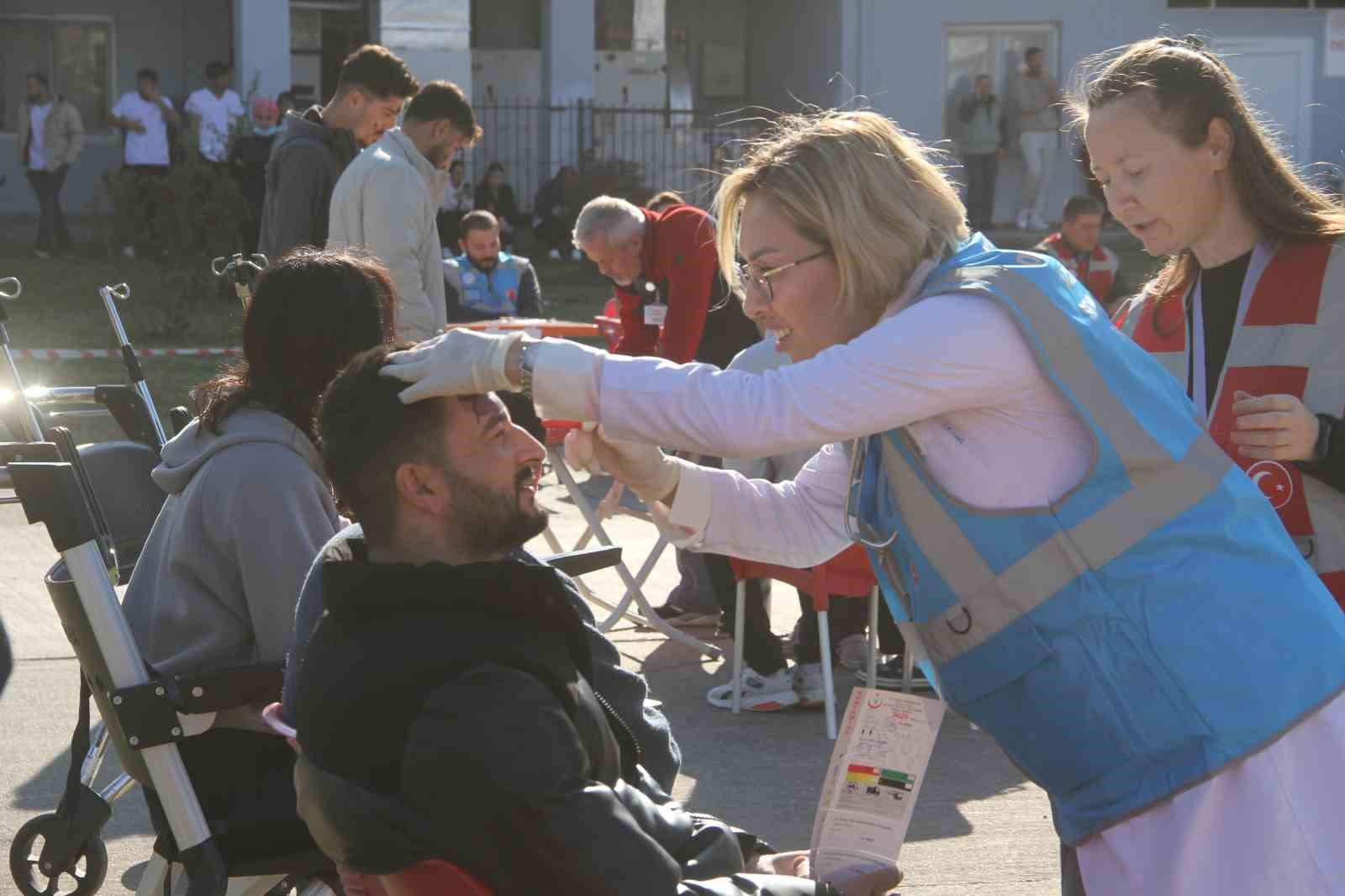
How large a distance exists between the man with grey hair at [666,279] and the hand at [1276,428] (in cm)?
440

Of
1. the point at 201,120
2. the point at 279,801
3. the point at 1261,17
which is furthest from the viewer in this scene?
the point at 1261,17

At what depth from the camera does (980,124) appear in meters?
21.6

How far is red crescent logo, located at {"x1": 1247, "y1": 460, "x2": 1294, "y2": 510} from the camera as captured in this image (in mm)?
2701

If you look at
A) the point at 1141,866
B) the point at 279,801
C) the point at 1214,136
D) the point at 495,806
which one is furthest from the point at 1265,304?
the point at 279,801

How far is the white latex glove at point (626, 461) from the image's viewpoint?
7.42 ft

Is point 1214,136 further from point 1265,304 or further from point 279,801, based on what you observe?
point 279,801

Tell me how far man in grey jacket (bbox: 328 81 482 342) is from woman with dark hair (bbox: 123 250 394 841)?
3.03 metres

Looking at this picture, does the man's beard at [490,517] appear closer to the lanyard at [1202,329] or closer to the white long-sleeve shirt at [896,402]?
the white long-sleeve shirt at [896,402]

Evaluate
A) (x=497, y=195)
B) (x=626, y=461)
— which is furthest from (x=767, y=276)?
(x=497, y=195)

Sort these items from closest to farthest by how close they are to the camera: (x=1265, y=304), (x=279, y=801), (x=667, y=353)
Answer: (x=1265, y=304) → (x=279, y=801) → (x=667, y=353)

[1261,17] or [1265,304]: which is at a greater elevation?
[1261,17]

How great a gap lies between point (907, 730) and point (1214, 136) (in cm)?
112

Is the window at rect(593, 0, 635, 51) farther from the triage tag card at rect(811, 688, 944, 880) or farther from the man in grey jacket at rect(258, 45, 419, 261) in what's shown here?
the triage tag card at rect(811, 688, 944, 880)

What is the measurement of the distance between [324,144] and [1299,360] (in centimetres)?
480
